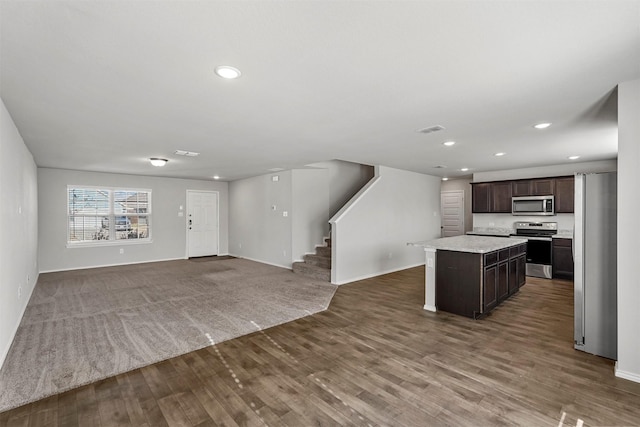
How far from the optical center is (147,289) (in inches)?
210

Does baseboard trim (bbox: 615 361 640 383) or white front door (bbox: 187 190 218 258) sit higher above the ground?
white front door (bbox: 187 190 218 258)

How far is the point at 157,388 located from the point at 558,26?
11.8ft

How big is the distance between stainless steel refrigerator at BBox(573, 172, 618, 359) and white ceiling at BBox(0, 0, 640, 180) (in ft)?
2.74

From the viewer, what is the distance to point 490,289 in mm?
3955

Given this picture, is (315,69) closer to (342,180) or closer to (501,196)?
(342,180)

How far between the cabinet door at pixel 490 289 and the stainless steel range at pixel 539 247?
9.66ft

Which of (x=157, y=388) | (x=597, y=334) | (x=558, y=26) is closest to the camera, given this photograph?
(x=558, y=26)

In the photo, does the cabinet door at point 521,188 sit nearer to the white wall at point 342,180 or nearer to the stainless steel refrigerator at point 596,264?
the white wall at point 342,180

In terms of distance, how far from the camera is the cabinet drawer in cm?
385

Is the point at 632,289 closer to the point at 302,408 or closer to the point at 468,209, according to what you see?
the point at 302,408

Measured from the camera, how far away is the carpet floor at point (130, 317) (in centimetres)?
262

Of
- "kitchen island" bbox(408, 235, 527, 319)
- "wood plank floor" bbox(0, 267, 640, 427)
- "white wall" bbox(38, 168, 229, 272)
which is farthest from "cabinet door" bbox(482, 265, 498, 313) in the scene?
"white wall" bbox(38, 168, 229, 272)

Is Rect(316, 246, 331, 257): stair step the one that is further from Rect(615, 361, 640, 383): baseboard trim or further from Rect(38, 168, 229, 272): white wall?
Rect(615, 361, 640, 383): baseboard trim

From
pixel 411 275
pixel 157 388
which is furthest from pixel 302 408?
pixel 411 275
